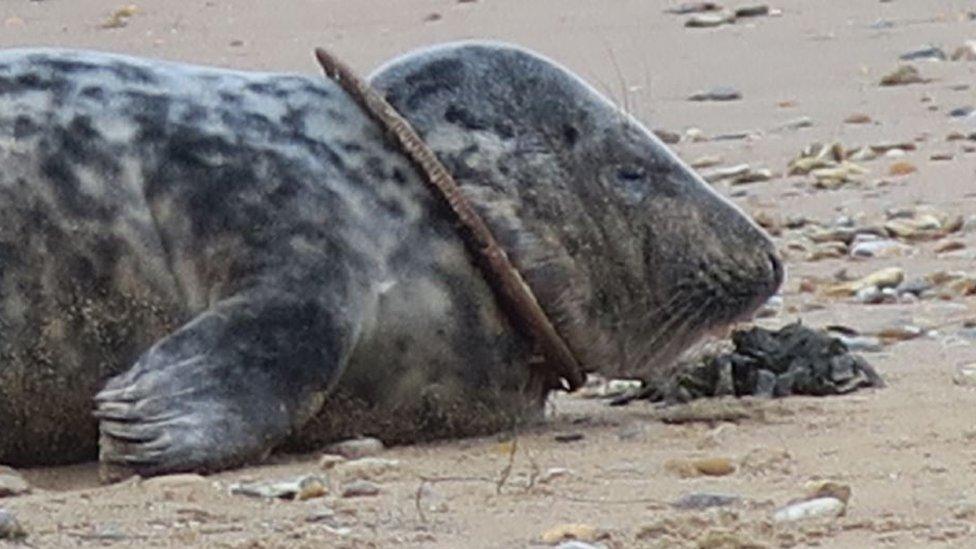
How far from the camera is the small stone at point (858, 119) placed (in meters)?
8.96

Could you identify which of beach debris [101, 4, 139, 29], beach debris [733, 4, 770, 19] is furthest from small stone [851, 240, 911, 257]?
beach debris [101, 4, 139, 29]

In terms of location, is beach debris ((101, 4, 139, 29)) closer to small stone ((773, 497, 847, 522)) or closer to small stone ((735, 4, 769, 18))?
small stone ((735, 4, 769, 18))

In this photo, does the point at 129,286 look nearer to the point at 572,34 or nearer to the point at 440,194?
the point at 440,194

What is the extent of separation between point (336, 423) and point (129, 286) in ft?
1.39

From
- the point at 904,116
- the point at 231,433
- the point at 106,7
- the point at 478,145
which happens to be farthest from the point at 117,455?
the point at 106,7

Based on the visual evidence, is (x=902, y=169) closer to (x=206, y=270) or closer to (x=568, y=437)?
(x=568, y=437)

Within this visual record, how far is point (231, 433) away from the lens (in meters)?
4.84

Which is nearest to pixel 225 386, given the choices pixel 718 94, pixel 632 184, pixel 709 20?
pixel 632 184

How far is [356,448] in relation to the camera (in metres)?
5.07

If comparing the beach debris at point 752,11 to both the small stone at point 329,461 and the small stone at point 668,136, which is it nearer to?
the small stone at point 668,136

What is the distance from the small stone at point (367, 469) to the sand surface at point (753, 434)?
0.07ft

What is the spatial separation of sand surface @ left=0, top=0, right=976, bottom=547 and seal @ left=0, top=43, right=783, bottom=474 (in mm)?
117

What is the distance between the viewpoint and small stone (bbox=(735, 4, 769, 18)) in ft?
37.2

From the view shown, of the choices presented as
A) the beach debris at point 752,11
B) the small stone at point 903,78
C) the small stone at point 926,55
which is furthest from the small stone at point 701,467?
the beach debris at point 752,11
